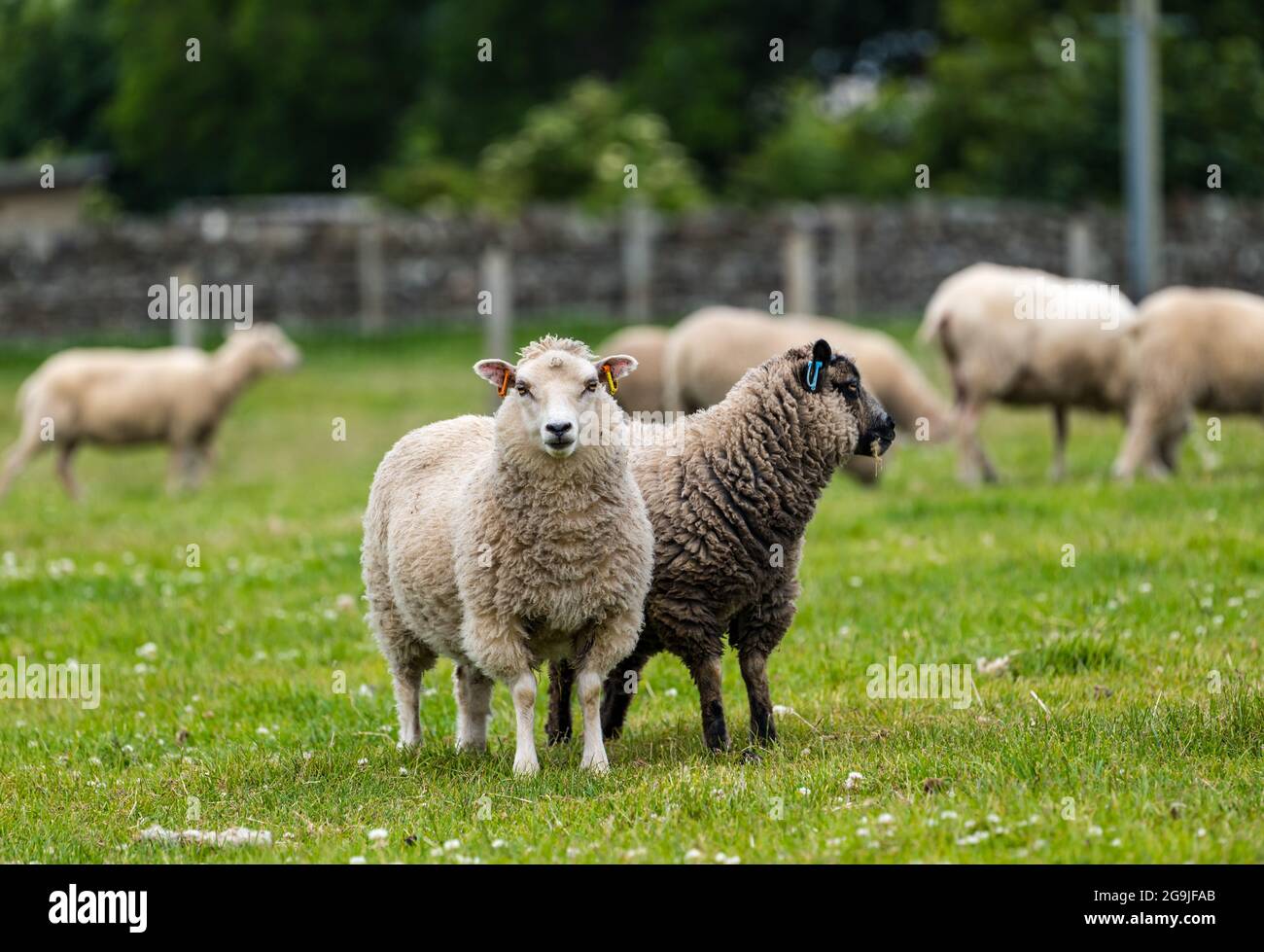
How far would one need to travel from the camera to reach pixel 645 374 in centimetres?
1574

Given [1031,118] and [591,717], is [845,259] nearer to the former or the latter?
[1031,118]

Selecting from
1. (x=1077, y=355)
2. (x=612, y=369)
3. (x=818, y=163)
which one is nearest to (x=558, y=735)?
(x=612, y=369)

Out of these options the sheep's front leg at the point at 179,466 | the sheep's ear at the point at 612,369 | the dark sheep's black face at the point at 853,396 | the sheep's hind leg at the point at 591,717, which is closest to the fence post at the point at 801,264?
the sheep's front leg at the point at 179,466

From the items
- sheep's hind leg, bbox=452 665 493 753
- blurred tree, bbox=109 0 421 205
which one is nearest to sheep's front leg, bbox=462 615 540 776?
sheep's hind leg, bbox=452 665 493 753

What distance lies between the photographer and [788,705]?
7293 millimetres

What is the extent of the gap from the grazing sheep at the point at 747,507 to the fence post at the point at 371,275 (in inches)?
782

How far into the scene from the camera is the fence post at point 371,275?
26.2m

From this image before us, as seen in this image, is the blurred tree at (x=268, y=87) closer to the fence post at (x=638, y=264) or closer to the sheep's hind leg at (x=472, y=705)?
the fence post at (x=638, y=264)

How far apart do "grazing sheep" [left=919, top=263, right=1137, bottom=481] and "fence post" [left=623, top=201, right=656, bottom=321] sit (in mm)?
12631

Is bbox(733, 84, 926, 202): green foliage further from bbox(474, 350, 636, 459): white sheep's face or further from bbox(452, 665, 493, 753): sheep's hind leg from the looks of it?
bbox(474, 350, 636, 459): white sheep's face

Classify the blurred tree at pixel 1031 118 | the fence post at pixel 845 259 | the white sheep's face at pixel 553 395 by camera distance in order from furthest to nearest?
1. the blurred tree at pixel 1031 118
2. the fence post at pixel 845 259
3. the white sheep's face at pixel 553 395

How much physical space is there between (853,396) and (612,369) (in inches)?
37.9

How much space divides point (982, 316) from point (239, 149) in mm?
34780

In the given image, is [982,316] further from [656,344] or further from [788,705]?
[788,705]
